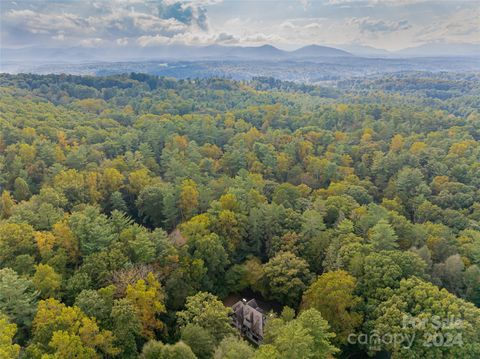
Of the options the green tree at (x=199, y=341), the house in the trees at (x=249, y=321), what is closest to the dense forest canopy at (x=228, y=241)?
the green tree at (x=199, y=341)

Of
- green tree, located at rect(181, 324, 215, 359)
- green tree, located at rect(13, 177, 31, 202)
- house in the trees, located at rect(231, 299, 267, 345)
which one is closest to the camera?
green tree, located at rect(181, 324, 215, 359)

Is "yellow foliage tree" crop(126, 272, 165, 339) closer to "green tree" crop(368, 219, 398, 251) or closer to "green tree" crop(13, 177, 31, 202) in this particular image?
"green tree" crop(368, 219, 398, 251)

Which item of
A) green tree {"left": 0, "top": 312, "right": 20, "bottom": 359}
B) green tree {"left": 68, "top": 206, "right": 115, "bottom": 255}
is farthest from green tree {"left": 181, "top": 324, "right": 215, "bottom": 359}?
green tree {"left": 68, "top": 206, "right": 115, "bottom": 255}

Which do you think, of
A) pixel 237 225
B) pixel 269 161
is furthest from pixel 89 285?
pixel 269 161

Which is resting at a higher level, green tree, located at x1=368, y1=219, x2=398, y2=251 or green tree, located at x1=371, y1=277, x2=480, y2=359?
green tree, located at x1=368, y1=219, x2=398, y2=251

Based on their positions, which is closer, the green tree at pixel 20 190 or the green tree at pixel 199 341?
the green tree at pixel 199 341

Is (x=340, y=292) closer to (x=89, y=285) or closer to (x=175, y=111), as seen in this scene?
(x=89, y=285)

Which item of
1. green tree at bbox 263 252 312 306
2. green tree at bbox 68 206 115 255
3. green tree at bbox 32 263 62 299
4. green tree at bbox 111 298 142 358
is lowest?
green tree at bbox 263 252 312 306

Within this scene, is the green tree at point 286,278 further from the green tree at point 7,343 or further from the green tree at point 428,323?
the green tree at point 7,343
